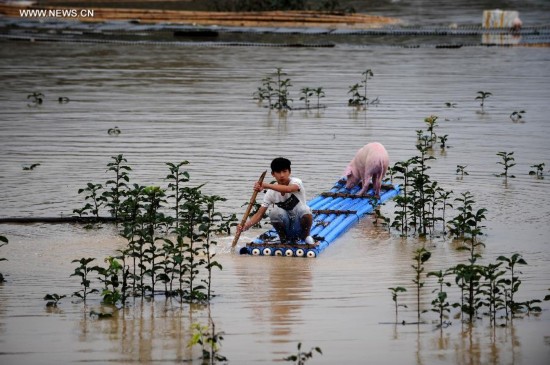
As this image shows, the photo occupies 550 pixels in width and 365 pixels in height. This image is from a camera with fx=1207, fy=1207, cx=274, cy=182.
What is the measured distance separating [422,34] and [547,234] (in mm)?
17236

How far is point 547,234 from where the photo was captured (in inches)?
408

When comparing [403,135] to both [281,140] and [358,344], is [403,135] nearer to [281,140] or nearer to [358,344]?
[281,140]

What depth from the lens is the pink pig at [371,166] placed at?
11750 millimetres

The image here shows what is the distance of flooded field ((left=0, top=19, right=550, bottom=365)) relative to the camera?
760cm

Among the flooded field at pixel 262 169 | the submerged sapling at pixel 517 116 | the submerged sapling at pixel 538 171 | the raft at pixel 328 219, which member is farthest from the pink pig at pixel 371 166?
the submerged sapling at pixel 517 116

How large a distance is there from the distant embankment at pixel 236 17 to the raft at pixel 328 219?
17061 millimetres

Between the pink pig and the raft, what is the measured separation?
138 millimetres


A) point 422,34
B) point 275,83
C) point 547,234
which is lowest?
point 547,234

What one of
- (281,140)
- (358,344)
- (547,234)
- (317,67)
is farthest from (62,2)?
(358,344)

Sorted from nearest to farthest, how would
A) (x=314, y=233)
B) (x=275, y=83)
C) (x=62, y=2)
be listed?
(x=314, y=233), (x=275, y=83), (x=62, y=2)

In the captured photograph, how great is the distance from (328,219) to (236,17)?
19136mm

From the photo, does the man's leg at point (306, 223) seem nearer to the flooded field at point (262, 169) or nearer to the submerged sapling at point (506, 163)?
the flooded field at point (262, 169)

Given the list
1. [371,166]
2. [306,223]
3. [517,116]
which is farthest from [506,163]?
[517,116]

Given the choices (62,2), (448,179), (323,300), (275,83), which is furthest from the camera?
(62,2)
